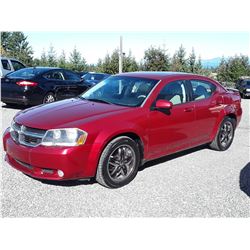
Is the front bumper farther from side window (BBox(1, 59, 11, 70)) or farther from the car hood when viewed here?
side window (BBox(1, 59, 11, 70))

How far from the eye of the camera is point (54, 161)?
3.90 metres

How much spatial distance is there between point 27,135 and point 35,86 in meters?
6.21

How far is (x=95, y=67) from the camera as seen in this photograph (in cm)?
3428

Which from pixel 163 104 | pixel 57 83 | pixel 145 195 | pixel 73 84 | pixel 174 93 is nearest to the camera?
pixel 145 195

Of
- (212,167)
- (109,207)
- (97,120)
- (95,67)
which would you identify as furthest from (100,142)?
(95,67)

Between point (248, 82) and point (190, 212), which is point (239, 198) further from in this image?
point (248, 82)

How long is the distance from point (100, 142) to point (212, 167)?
2245 mm

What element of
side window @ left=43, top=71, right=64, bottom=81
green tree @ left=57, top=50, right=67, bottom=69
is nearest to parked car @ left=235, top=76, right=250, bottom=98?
side window @ left=43, top=71, right=64, bottom=81

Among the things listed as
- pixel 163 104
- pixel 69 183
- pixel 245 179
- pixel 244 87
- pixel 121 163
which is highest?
pixel 163 104

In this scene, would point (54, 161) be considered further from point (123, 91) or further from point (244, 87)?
point (244, 87)

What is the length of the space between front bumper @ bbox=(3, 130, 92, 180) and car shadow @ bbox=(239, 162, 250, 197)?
2.13m

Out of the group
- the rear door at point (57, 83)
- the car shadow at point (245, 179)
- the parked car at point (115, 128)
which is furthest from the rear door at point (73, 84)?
the car shadow at point (245, 179)

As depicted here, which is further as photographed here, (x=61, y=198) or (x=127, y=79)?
(x=127, y=79)

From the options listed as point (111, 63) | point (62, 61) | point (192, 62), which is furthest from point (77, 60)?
point (192, 62)
